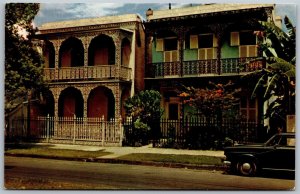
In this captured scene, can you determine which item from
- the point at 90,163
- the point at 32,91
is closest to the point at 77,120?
the point at 32,91

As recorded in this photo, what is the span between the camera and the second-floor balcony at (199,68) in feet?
54.0

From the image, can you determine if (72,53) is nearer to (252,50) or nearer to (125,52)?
(125,52)

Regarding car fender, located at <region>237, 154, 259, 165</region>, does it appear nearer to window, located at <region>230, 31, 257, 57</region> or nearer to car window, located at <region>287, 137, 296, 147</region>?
car window, located at <region>287, 137, 296, 147</region>

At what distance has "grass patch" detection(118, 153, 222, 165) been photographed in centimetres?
1207

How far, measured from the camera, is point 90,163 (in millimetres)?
12602

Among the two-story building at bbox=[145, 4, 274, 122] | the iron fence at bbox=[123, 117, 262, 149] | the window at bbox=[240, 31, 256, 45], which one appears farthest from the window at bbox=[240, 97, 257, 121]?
the window at bbox=[240, 31, 256, 45]

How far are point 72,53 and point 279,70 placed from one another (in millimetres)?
9088

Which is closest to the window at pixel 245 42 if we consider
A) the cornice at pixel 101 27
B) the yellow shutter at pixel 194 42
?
the yellow shutter at pixel 194 42

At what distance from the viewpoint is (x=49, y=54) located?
16375mm

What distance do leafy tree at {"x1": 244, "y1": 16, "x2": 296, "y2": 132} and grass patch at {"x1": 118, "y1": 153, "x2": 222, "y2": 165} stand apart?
2200 millimetres

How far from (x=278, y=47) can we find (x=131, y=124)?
620cm

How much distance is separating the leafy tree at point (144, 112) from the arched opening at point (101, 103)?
127cm

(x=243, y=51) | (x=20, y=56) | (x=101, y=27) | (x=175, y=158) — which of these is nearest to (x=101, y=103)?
(x=101, y=27)

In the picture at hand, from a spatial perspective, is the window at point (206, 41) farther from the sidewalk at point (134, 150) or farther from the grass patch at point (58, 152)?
the grass patch at point (58, 152)
